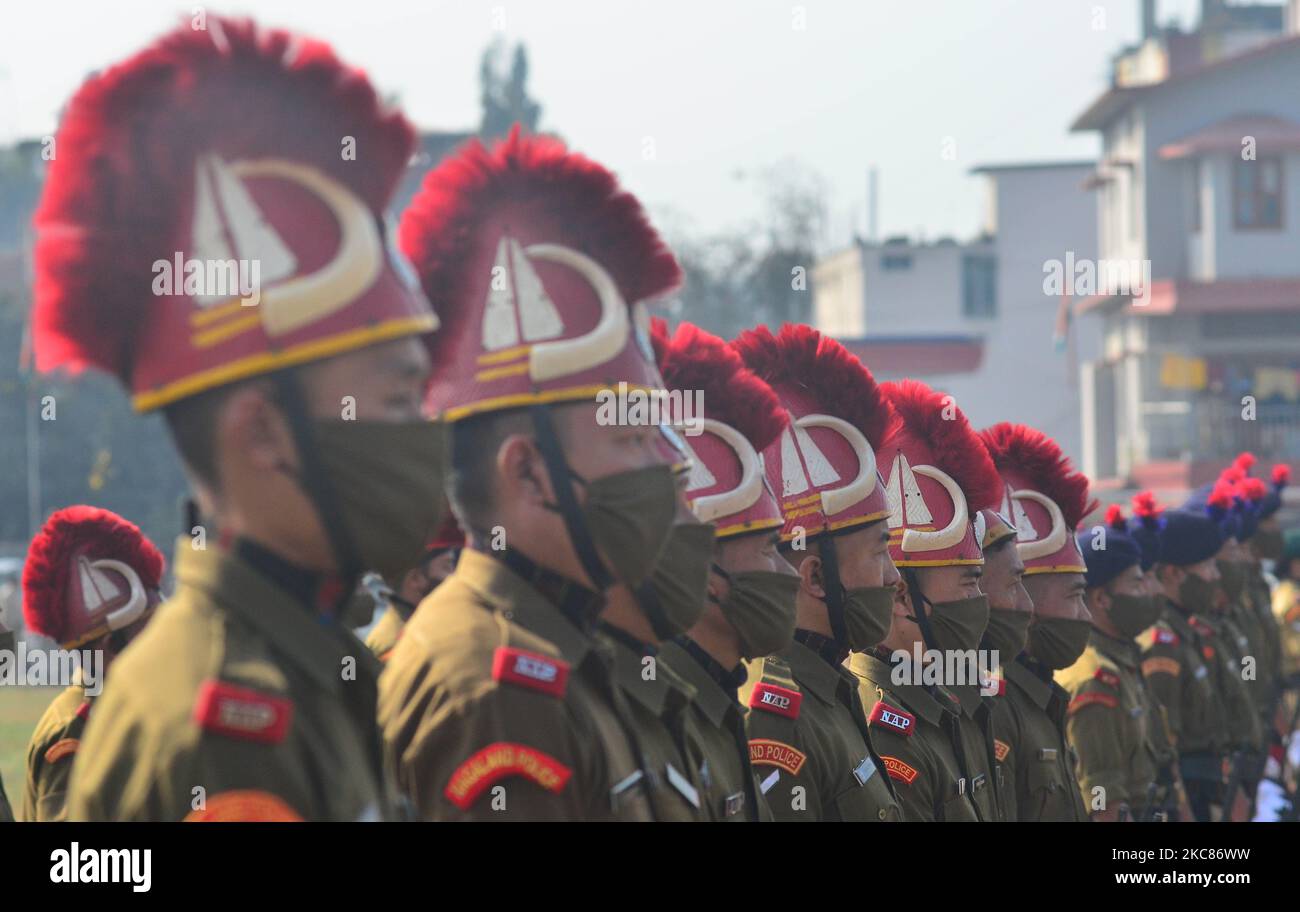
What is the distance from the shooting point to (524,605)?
172 inches

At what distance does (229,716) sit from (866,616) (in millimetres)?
4129

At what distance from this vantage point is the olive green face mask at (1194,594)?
15.3 meters

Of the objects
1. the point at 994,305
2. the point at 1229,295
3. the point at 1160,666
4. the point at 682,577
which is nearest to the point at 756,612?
the point at 682,577

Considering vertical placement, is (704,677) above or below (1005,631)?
above

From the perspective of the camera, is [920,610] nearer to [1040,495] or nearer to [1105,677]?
[1040,495]

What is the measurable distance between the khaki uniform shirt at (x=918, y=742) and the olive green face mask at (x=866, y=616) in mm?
467

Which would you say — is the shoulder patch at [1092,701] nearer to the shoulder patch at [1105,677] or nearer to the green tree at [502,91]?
the shoulder patch at [1105,677]

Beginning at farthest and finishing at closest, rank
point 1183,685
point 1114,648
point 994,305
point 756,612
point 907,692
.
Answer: point 994,305, point 1183,685, point 1114,648, point 907,692, point 756,612

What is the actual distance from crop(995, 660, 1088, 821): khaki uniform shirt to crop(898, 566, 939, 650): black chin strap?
2.80 feet

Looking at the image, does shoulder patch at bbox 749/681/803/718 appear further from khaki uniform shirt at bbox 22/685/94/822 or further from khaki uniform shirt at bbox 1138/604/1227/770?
khaki uniform shirt at bbox 1138/604/1227/770

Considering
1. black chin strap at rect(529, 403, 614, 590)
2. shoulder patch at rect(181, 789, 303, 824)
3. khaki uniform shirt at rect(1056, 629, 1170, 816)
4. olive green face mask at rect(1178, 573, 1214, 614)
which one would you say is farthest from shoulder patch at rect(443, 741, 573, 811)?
olive green face mask at rect(1178, 573, 1214, 614)
